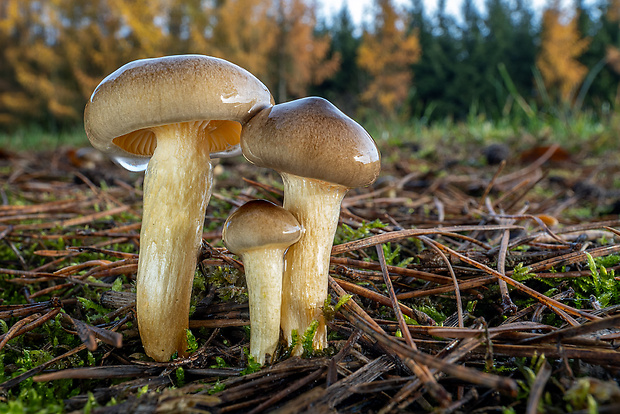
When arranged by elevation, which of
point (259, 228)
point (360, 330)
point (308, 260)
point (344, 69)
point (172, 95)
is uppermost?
point (344, 69)

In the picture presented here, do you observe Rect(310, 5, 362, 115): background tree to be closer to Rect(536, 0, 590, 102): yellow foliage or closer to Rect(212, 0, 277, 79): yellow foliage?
Rect(212, 0, 277, 79): yellow foliage

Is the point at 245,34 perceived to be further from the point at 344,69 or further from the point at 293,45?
the point at 344,69

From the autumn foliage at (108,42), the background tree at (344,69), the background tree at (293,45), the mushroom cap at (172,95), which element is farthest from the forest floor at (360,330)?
the background tree at (344,69)

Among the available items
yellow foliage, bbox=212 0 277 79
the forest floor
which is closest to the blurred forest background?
yellow foliage, bbox=212 0 277 79

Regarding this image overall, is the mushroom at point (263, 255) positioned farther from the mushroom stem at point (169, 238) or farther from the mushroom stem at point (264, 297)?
the mushroom stem at point (169, 238)

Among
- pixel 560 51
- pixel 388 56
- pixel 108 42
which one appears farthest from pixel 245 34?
pixel 560 51

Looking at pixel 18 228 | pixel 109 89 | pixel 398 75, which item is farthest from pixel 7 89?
pixel 109 89
